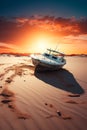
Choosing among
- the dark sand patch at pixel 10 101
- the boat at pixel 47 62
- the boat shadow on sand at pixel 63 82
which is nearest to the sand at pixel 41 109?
the dark sand patch at pixel 10 101

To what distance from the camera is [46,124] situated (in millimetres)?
6168

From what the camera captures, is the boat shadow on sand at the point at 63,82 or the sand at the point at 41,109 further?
the boat shadow on sand at the point at 63,82

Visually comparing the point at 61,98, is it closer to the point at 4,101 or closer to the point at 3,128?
the point at 4,101

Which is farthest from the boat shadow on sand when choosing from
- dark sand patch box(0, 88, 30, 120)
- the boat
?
dark sand patch box(0, 88, 30, 120)

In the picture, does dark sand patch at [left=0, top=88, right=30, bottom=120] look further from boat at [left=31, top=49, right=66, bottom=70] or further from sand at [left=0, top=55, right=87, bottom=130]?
boat at [left=31, top=49, right=66, bottom=70]

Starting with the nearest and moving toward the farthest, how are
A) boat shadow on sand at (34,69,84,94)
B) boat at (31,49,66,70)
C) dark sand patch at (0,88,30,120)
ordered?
dark sand patch at (0,88,30,120), boat shadow on sand at (34,69,84,94), boat at (31,49,66,70)

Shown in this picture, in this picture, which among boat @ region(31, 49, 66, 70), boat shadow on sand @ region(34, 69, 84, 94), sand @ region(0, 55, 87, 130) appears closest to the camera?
sand @ region(0, 55, 87, 130)

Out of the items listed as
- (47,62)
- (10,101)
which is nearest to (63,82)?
(47,62)

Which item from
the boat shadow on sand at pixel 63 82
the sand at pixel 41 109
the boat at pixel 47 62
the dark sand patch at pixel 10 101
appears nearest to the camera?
the sand at pixel 41 109

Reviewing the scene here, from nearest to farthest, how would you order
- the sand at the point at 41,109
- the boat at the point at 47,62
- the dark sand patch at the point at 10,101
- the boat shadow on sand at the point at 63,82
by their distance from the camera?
the sand at the point at 41,109 → the dark sand patch at the point at 10,101 → the boat shadow on sand at the point at 63,82 → the boat at the point at 47,62

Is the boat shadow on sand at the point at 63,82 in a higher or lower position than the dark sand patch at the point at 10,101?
lower

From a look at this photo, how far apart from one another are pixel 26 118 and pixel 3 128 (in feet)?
3.17

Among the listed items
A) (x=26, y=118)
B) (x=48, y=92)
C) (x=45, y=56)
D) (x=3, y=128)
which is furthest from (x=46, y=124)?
(x=45, y=56)

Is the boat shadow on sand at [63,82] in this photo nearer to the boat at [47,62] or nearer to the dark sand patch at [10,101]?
the boat at [47,62]
